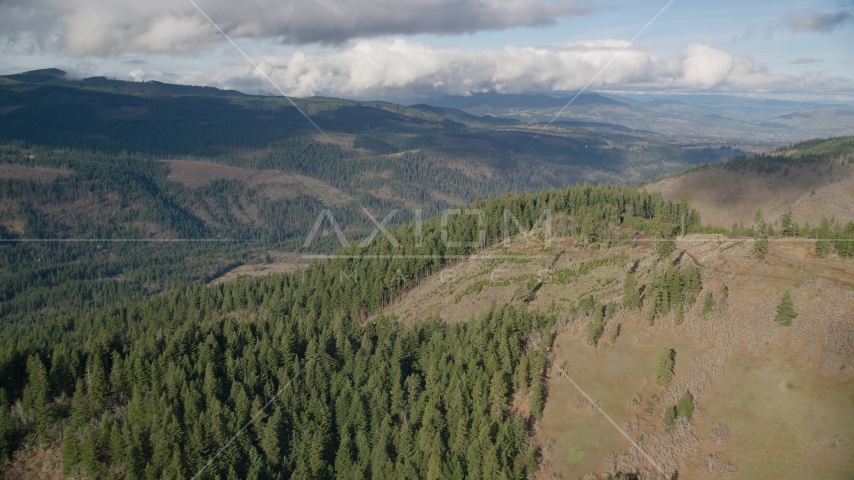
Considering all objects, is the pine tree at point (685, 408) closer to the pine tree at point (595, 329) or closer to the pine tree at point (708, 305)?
the pine tree at point (595, 329)

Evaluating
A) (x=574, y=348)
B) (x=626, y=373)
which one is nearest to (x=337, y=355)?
(x=574, y=348)

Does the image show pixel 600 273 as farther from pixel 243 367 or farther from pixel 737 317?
pixel 243 367

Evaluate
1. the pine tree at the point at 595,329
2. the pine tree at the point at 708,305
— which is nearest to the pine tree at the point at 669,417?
the pine tree at the point at 595,329

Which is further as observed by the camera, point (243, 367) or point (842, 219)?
point (842, 219)

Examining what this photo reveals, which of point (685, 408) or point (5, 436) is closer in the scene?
point (685, 408)
